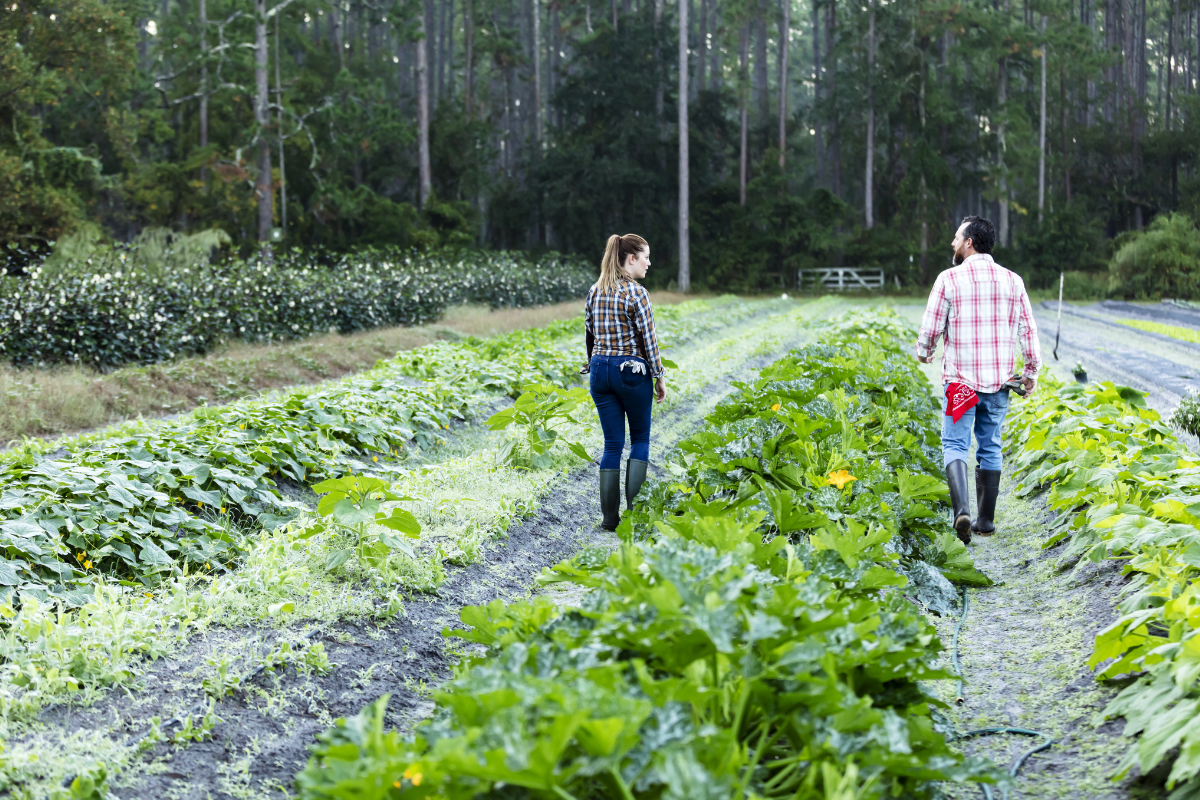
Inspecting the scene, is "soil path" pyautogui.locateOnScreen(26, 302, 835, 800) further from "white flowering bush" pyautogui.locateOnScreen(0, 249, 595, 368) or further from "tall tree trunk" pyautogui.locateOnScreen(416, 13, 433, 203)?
"tall tree trunk" pyautogui.locateOnScreen(416, 13, 433, 203)

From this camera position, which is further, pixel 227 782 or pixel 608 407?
pixel 608 407

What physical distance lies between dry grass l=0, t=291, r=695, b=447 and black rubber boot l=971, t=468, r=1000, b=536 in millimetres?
6143

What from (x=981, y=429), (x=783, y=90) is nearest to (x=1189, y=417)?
(x=981, y=429)

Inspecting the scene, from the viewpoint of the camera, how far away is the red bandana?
5359 millimetres

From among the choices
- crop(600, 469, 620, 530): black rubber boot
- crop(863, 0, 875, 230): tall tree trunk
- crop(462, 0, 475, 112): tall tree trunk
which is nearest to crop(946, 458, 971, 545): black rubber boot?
crop(600, 469, 620, 530): black rubber boot

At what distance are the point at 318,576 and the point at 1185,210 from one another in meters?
49.9

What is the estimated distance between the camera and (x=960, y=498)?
5371mm

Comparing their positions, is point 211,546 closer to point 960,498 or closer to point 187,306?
point 960,498

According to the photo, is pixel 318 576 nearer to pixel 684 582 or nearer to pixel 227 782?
pixel 227 782

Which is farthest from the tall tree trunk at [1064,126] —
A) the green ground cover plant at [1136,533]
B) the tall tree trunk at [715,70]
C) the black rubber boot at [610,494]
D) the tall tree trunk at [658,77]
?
the black rubber boot at [610,494]

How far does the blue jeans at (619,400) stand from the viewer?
5.60 metres

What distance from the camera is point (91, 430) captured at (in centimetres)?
824

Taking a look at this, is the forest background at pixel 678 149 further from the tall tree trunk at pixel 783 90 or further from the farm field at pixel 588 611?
the farm field at pixel 588 611

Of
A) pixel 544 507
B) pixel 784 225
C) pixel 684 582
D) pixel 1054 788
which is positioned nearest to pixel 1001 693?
pixel 1054 788
